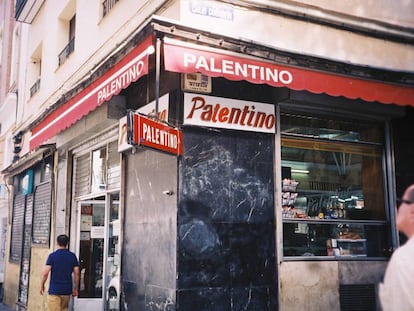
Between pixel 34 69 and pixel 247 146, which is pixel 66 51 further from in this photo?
pixel 247 146

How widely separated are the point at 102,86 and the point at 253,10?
2.32 metres

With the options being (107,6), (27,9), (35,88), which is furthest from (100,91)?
(27,9)

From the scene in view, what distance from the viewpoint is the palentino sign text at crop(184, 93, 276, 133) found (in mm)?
6379

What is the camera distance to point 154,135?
18.1ft

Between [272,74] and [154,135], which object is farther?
[272,74]

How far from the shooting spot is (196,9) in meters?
6.39

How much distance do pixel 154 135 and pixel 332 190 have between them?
3441 mm

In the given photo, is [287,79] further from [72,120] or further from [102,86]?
[72,120]

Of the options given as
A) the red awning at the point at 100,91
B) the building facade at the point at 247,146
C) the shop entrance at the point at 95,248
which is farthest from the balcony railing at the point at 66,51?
the shop entrance at the point at 95,248

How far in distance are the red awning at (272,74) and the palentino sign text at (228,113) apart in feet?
2.62

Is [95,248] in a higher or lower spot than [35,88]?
lower

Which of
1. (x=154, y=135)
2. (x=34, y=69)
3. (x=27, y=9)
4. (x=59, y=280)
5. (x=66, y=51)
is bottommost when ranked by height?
(x=59, y=280)

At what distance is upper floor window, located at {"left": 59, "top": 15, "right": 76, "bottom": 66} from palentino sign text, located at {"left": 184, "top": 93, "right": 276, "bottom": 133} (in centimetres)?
578

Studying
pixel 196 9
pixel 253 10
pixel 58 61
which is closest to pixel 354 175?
pixel 253 10
